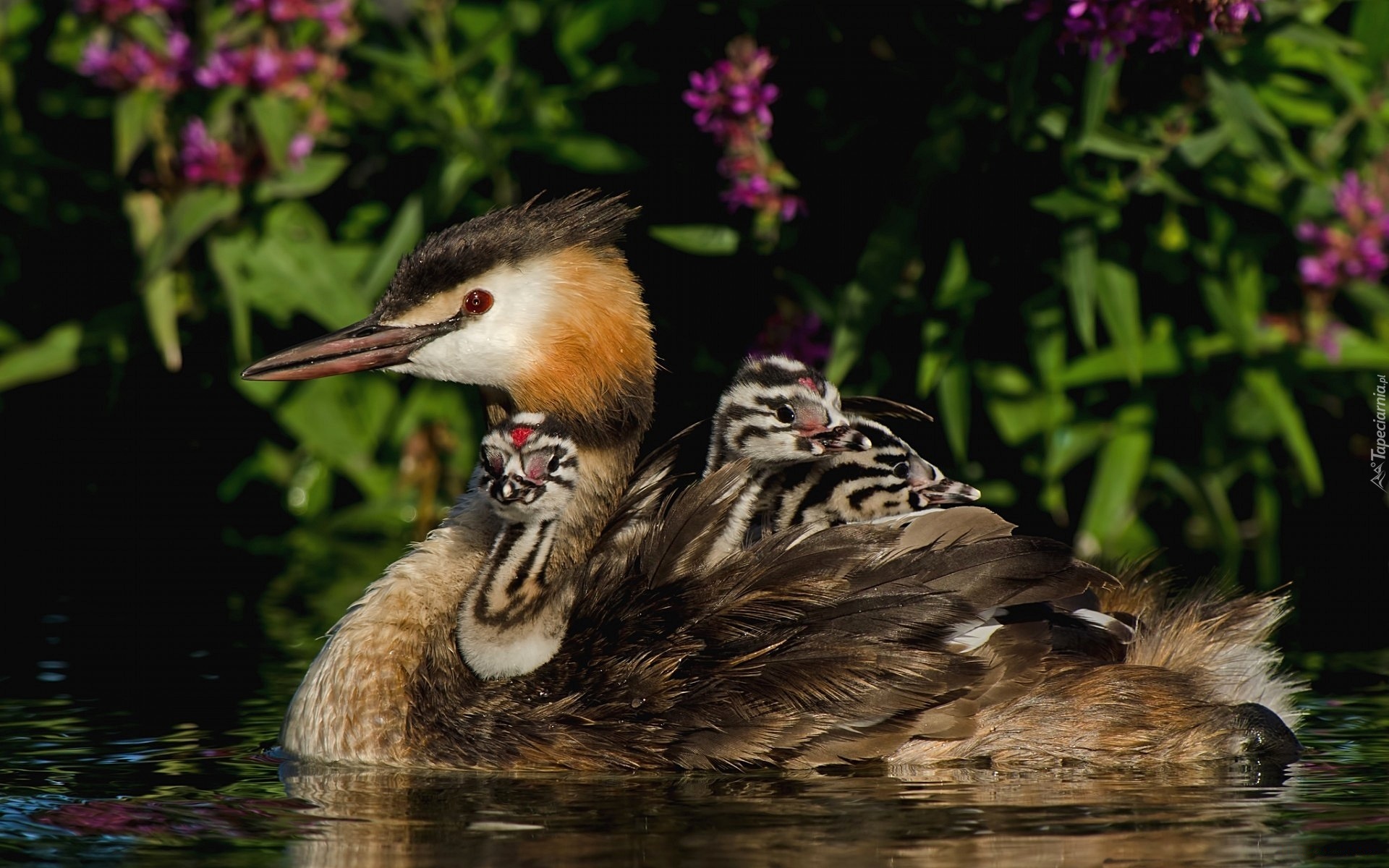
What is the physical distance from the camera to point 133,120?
8039 millimetres

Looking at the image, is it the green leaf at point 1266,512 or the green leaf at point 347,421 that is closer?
the green leaf at point 1266,512

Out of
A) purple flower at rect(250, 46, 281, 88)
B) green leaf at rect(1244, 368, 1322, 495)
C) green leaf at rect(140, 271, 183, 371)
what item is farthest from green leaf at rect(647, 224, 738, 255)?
green leaf at rect(1244, 368, 1322, 495)

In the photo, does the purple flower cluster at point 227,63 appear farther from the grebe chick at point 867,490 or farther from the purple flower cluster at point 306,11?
the grebe chick at point 867,490

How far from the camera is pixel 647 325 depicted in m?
6.16

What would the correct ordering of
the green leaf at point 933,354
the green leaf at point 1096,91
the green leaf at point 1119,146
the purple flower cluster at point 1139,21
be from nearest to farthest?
the purple flower cluster at point 1139,21
the green leaf at point 1096,91
the green leaf at point 1119,146
the green leaf at point 933,354

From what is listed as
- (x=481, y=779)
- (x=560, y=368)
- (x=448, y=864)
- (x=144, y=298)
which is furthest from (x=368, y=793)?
(x=144, y=298)

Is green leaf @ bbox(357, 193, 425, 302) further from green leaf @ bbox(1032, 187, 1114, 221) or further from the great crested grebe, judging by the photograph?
green leaf @ bbox(1032, 187, 1114, 221)

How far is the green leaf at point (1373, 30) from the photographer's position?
24.4ft

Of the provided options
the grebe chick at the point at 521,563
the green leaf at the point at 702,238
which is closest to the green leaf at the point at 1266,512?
the green leaf at the point at 702,238

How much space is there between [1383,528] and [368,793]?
5.26 meters

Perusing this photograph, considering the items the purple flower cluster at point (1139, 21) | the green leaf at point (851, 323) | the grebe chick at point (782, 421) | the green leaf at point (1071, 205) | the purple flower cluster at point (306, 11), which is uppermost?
the purple flower cluster at point (306, 11)

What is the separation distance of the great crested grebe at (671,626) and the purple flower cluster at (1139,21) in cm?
161

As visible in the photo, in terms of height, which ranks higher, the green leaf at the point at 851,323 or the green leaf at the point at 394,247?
the green leaf at the point at 394,247

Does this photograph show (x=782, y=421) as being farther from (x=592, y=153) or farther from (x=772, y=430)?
(x=592, y=153)
